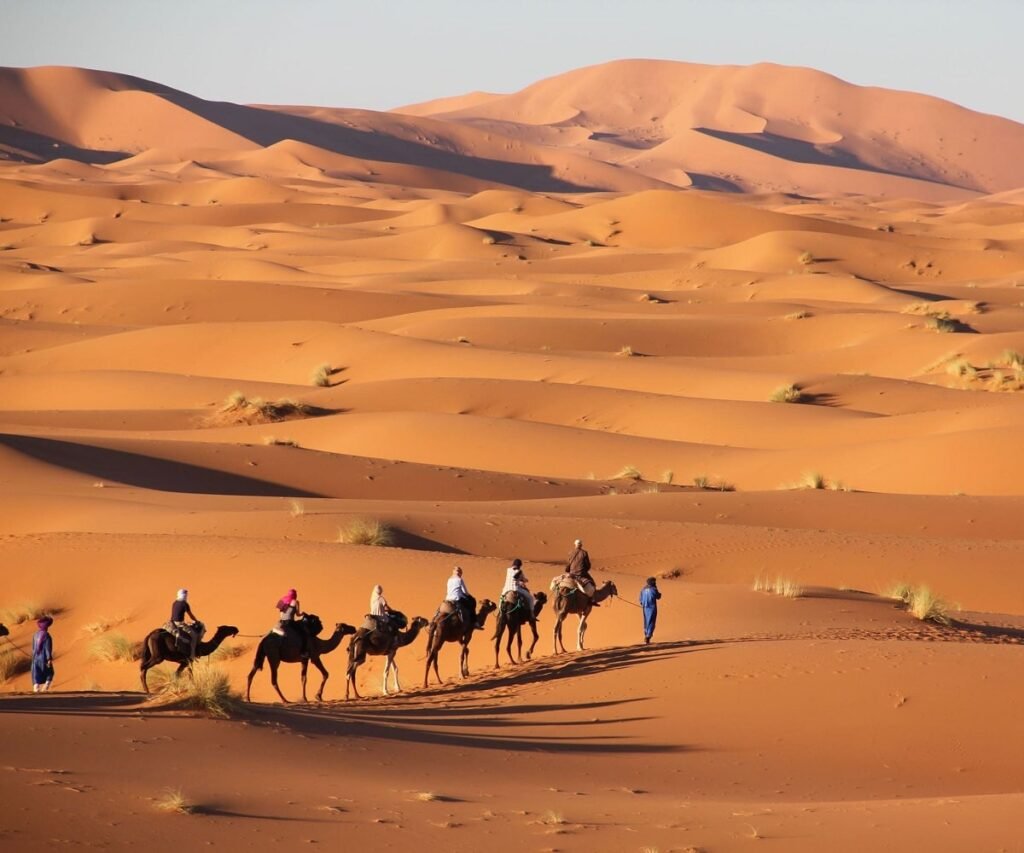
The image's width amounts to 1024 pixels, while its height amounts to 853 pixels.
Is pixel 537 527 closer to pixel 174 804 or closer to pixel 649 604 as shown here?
pixel 649 604

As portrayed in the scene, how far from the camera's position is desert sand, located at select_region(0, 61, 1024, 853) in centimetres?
982

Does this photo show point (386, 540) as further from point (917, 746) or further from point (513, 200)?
point (513, 200)

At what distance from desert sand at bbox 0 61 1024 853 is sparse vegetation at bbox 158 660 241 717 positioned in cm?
11

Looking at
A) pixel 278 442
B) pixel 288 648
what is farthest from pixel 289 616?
pixel 278 442

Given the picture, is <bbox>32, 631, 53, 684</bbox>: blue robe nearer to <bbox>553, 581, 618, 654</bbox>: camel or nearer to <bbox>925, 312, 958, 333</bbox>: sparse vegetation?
<bbox>553, 581, 618, 654</bbox>: camel

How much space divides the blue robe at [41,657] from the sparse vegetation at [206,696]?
431 centimetres

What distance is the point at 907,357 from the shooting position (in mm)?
44562

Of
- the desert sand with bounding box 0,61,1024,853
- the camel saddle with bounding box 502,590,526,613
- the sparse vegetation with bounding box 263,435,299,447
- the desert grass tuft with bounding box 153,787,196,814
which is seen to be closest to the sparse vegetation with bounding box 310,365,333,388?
the desert sand with bounding box 0,61,1024,853

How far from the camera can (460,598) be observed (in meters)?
15.8

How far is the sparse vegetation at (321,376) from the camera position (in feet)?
139

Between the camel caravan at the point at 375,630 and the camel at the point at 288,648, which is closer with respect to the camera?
the camel caravan at the point at 375,630

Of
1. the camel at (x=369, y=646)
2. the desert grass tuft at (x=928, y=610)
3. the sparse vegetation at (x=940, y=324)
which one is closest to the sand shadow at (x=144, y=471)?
the camel at (x=369, y=646)

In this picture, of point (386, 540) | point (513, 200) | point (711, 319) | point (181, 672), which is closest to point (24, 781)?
point (181, 672)

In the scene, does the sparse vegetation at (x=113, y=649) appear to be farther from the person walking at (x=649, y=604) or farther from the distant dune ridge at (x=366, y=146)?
the distant dune ridge at (x=366, y=146)
